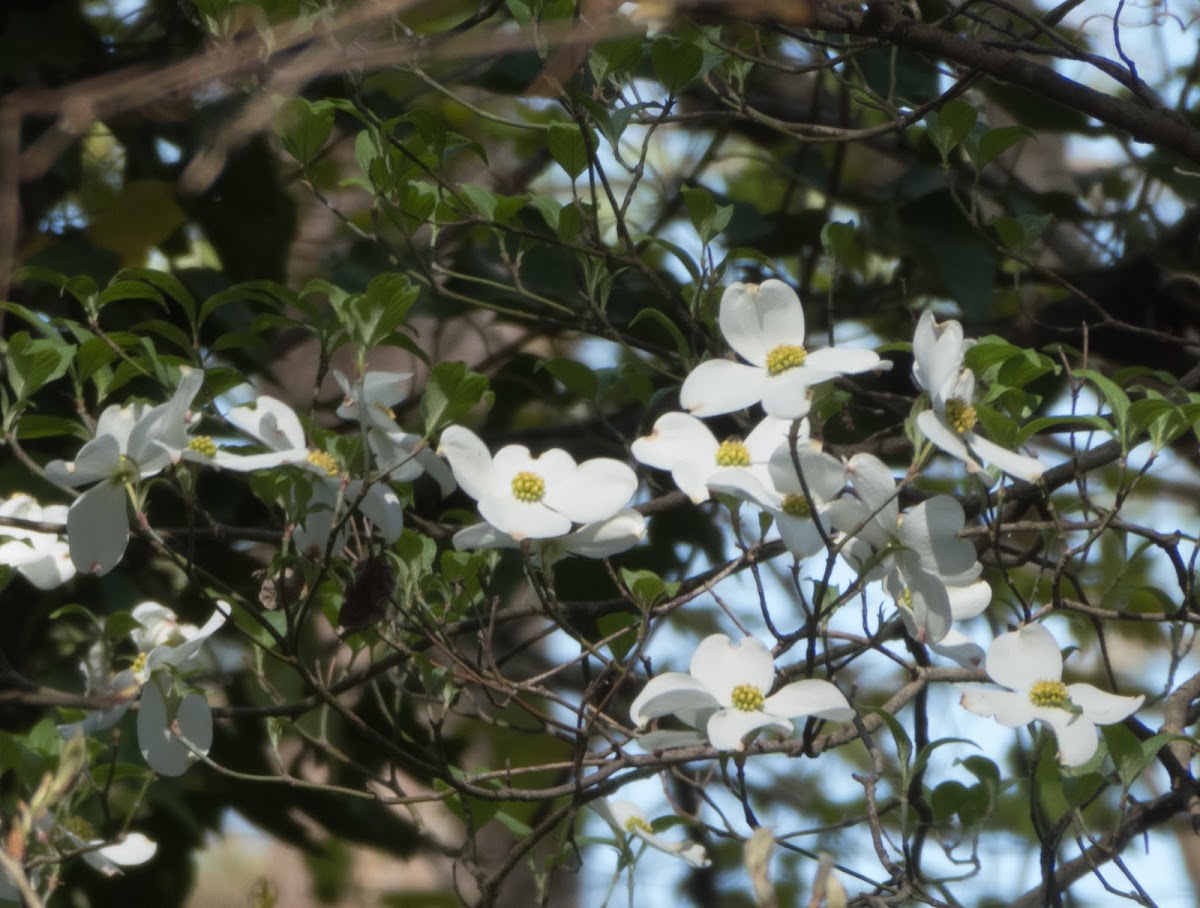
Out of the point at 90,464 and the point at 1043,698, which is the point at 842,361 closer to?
the point at 1043,698

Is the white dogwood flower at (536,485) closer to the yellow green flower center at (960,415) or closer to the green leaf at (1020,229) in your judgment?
the yellow green flower center at (960,415)

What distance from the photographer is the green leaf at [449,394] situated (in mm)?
646

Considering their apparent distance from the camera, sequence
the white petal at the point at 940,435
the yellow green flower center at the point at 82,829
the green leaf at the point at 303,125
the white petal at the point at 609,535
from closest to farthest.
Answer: the white petal at the point at 940,435 < the white petal at the point at 609,535 < the green leaf at the point at 303,125 < the yellow green flower center at the point at 82,829

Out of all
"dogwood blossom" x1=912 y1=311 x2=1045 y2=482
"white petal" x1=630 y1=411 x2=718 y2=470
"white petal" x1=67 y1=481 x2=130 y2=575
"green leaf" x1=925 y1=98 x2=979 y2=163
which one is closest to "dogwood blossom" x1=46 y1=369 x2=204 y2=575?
"white petal" x1=67 y1=481 x2=130 y2=575

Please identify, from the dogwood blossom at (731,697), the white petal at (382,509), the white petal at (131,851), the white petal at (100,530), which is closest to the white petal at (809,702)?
the dogwood blossom at (731,697)

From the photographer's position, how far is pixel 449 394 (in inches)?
25.7

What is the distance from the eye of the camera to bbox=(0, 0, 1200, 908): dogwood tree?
0.61 meters

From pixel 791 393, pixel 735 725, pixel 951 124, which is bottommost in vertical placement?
pixel 735 725

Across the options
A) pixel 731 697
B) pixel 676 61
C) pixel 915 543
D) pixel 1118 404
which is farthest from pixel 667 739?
pixel 676 61

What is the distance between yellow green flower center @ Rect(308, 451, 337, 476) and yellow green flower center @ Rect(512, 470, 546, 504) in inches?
3.7

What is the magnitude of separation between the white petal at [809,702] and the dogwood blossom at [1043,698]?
0.06m

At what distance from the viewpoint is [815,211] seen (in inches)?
56.1

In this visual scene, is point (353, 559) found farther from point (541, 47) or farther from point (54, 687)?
point (54, 687)

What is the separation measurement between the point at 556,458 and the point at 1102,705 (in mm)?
266
